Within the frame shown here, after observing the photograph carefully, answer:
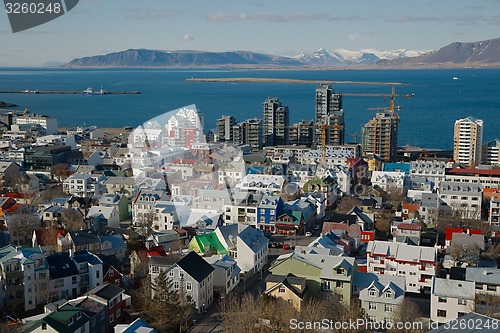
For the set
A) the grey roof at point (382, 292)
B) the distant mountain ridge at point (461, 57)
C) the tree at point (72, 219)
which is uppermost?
the distant mountain ridge at point (461, 57)

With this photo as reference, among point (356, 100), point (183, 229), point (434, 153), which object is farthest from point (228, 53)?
point (183, 229)

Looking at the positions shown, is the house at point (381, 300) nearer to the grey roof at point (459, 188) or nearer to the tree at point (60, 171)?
the grey roof at point (459, 188)

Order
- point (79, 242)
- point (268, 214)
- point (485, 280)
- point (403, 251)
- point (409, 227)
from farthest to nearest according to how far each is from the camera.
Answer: point (268, 214) < point (409, 227) < point (79, 242) < point (403, 251) < point (485, 280)

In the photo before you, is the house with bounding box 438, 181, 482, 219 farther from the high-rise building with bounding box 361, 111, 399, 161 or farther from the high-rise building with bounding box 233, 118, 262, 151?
the high-rise building with bounding box 233, 118, 262, 151

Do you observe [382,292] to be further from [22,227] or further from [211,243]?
[22,227]

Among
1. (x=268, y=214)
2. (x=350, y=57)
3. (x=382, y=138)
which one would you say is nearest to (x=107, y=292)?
(x=268, y=214)

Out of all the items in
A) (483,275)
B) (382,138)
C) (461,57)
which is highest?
(461,57)

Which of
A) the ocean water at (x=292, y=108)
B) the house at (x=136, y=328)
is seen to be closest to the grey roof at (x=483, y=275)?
the house at (x=136, y=328)

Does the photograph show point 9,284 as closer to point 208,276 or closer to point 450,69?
point 208,276
